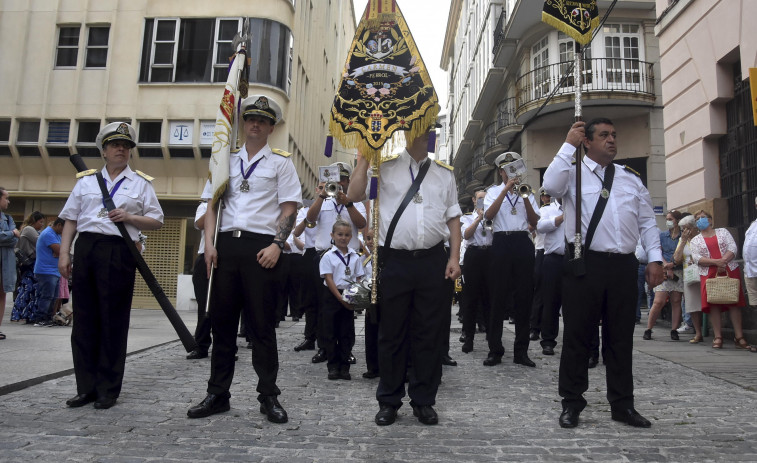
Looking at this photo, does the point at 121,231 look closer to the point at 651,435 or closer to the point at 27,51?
the point at 651,435

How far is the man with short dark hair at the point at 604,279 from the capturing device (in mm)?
4379

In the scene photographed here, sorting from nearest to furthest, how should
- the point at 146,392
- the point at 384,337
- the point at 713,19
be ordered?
the point at 384,337
the point at 146,392
the point at 713,19

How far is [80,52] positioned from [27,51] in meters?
1.75

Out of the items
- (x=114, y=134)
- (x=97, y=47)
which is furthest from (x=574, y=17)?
(x=97, y=47)

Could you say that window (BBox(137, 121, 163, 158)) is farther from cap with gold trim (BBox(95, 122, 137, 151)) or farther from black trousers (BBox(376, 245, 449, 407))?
black trousers (BBox(376, 245, 449, 407))

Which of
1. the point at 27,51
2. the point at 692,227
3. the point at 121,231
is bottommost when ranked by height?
the point at 121,231

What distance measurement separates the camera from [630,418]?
4188 mm

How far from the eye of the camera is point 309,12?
84.8 feet

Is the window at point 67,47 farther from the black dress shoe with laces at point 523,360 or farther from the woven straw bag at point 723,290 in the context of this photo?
the woven straw bag at point 723,290

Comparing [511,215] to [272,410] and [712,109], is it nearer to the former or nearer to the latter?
[272,410]

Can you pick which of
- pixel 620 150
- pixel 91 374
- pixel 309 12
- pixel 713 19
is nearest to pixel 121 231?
pixel 91 374

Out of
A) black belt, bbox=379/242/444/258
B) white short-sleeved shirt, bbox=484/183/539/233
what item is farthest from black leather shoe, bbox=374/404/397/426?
white short-sleeved shirt, bbox=484/183/539/233

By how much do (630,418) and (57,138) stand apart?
2021cm

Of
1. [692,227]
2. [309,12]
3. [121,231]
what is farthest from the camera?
[309,12]
